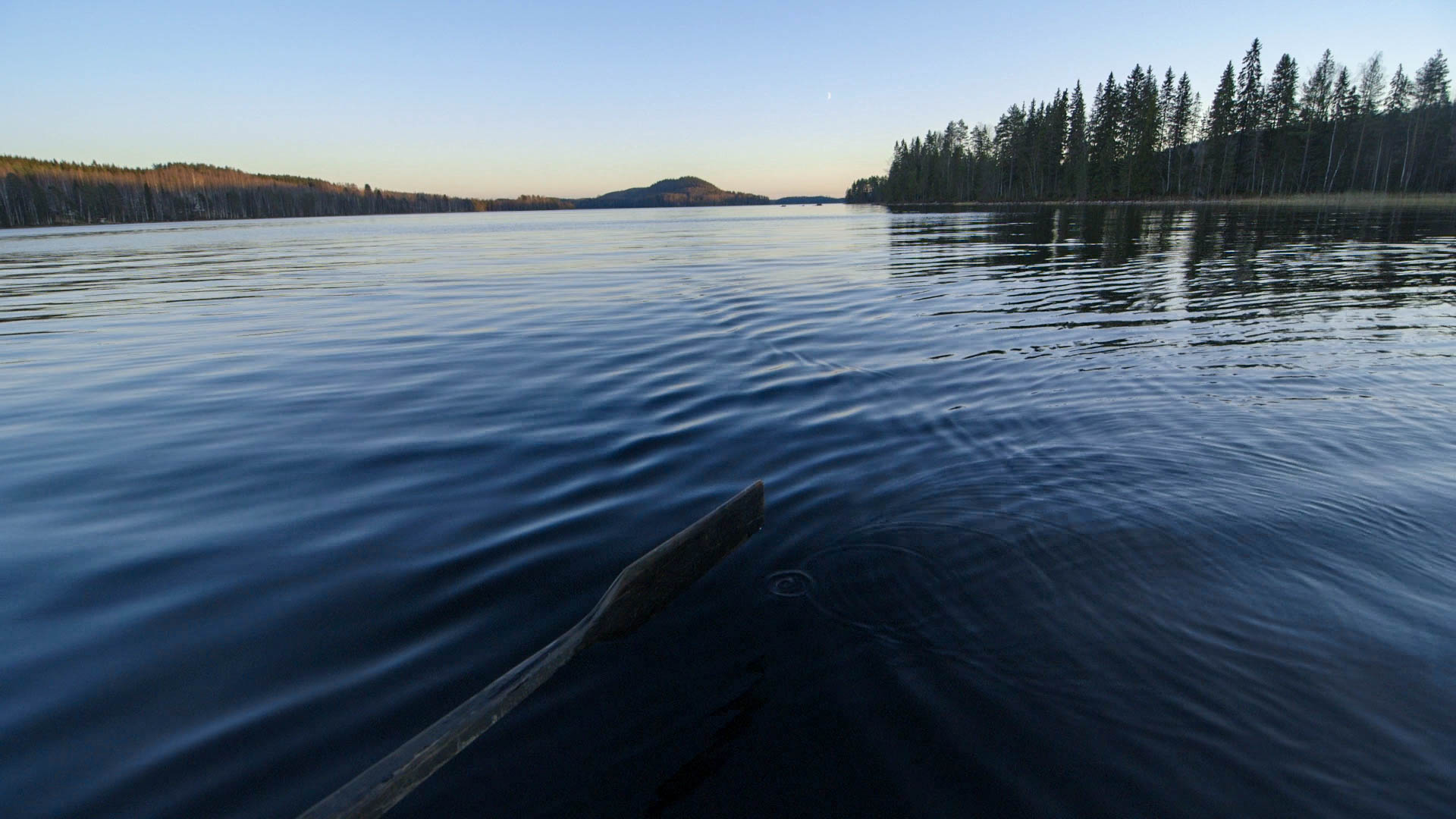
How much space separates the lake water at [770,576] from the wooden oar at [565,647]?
0.21 m

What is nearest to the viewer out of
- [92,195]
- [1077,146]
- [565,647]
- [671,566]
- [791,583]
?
[565,647]

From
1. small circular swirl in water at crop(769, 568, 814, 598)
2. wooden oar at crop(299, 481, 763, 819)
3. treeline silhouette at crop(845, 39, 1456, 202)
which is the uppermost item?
treeline silhouette at crop(845, 39, 1456, 202)

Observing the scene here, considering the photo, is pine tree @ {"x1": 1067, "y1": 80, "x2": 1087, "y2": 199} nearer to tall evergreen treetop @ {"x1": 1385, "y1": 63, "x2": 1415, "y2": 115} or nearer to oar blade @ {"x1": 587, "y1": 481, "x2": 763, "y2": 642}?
tall evergreen treetop @ {"x1": 1385, "y1": 63, "x2": 1415, "y2": 115}

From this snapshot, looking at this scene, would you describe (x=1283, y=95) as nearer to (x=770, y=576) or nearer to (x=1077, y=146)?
(x=1077, y=146)

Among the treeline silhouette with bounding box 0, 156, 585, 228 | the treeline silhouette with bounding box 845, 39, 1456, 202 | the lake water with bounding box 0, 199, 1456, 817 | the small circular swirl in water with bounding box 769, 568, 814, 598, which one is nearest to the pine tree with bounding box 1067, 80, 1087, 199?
the treeline silhouette with bounding box 845, 39, 1456, 202

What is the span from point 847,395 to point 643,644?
250 inches

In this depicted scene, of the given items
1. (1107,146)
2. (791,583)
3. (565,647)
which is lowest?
(791,583)

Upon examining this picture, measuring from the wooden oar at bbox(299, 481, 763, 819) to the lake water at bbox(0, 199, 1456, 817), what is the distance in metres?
0.21

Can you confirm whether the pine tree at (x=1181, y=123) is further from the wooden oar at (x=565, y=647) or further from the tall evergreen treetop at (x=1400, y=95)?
the wooden oar at (x=565, y=647)

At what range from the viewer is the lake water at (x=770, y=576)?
3.38 metres

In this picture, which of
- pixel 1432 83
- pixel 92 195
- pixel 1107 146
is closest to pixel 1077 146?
pixel 1107 146

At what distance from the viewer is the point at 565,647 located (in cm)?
381

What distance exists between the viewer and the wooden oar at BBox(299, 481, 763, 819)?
8.98ft

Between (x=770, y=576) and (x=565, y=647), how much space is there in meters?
1.86
